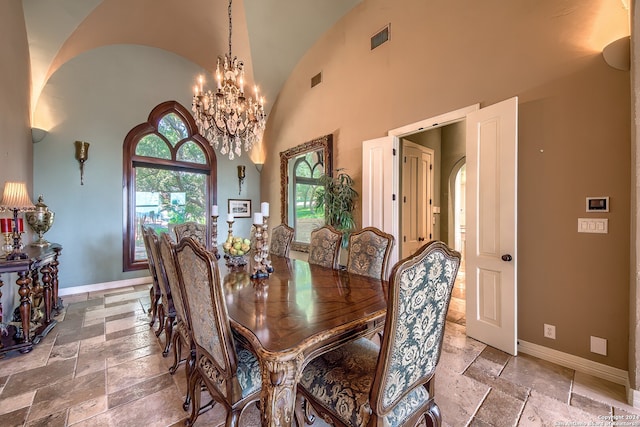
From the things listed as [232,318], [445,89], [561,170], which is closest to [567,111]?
[561,170]

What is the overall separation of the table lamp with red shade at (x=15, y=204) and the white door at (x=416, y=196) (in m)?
4.26

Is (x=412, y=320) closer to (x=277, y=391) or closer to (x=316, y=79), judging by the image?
(x=277, y=391)

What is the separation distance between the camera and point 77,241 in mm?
4020

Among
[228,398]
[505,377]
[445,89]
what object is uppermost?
[445,89]

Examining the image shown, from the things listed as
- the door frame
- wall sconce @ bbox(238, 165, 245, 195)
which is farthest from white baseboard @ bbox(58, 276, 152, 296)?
the door frame

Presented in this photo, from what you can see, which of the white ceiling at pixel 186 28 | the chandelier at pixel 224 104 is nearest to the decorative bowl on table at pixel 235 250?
the chandelier at pixel 224 104

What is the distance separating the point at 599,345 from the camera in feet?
6.27

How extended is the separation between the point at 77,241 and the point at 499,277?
5.74m

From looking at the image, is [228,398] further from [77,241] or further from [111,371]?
[77,241]

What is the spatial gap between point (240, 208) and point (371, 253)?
4153 mm

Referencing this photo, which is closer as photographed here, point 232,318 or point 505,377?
point 232,318

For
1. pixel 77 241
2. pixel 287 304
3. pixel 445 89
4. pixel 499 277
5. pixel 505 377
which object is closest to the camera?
pixel 287 304

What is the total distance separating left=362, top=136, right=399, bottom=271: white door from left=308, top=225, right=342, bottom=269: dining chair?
0.95 m

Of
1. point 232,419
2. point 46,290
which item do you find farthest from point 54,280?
point 232,419
